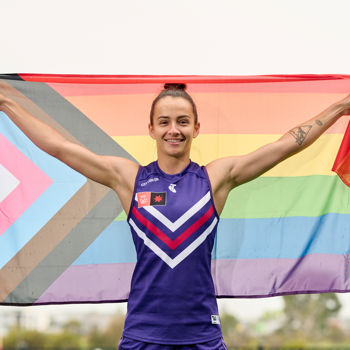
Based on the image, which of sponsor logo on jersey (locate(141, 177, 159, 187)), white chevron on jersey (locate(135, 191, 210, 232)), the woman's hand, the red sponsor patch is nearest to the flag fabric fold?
the woman's hand

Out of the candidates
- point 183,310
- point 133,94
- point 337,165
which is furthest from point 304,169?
point 183,310

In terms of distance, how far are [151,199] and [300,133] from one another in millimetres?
1208

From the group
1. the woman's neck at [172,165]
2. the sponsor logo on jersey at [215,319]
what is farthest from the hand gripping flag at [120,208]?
the sponsor logo on jersey at [215,319]

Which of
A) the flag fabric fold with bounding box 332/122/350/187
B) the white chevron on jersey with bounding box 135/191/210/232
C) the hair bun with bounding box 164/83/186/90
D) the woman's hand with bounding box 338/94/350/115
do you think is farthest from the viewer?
the flag fabric fold with bounding box 332/122/350/187

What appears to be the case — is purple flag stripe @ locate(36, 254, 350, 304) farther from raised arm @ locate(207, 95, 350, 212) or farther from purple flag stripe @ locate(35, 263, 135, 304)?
raised arm @ locate(207, 95, 350, 212)

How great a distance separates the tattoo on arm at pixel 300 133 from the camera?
4453 mm

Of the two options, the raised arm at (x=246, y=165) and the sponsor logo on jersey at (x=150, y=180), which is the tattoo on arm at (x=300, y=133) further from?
the sponsor logo on jersey at (x=150, y=180)

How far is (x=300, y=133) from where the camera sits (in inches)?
177

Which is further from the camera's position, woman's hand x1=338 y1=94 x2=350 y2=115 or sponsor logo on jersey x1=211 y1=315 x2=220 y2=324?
woman's hand x1=338 y1=94 x2=350 y2=115

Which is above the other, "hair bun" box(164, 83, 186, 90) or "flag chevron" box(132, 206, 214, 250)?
"hair bun" box(164, 83, 186, 90)

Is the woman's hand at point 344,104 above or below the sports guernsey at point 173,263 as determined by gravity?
above

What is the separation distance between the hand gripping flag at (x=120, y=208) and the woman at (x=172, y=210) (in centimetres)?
99

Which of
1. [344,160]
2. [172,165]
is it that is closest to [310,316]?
[344,160]

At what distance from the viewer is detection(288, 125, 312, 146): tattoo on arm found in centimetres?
445
